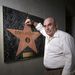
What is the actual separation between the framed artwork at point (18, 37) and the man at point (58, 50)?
367 millimetres

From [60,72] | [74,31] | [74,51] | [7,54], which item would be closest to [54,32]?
[74,51]

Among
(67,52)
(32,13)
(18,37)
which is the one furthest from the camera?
(32,13)

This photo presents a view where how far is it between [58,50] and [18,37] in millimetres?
574

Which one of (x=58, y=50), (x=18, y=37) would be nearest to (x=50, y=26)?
(x=58, y=50)

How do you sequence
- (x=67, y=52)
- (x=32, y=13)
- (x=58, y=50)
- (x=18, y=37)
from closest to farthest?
1. (x=67, y=52)
2. (x=58, y=50)
3. (x=18, y=37)
4. (x=32, y=13)

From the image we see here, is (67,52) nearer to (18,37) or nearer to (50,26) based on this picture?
(50,26)

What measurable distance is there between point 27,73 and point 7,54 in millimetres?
559

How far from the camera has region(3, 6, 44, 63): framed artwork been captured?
192 cm

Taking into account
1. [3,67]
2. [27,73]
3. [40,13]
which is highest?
[40,13]

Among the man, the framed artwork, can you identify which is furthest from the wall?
the man

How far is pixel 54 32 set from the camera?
1.98m

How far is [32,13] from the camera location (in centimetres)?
241

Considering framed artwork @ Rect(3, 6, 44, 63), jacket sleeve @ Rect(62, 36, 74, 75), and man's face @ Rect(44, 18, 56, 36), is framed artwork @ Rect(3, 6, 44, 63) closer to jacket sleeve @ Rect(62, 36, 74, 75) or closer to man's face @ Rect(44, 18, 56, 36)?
man's face @ Rect(44, 18, 56, 36)

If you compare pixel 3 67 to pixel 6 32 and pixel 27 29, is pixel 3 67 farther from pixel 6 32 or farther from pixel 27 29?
pixel 27 29
